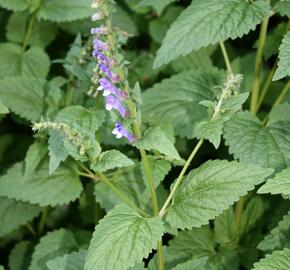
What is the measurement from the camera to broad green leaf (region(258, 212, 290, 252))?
8.61 ft

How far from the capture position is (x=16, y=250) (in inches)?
142

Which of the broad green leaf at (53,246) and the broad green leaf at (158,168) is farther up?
the broad green leaf at (158,168)

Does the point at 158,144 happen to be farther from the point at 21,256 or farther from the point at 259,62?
the point at 21,256

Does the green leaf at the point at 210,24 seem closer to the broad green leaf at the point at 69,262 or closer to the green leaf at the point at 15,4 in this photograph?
the broad green leaf at the point at 69,262

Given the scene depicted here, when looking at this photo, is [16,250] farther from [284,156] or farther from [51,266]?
[284,156]

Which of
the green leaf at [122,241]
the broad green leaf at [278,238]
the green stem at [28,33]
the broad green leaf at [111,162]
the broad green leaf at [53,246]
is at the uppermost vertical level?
the green stem at [28,33]

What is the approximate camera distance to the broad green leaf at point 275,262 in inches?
85.4

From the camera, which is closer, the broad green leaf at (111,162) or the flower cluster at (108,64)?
the flower cluster at (108,64)

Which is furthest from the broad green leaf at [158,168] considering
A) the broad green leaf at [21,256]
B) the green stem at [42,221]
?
the broad green leaf at [21,256]

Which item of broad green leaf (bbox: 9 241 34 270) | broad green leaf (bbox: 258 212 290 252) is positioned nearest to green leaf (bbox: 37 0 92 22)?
broad green leaf (bbox: 9 241 34 270)

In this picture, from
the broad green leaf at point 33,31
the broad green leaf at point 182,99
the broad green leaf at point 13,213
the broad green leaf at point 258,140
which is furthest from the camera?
the broad green leaf at point 33,31

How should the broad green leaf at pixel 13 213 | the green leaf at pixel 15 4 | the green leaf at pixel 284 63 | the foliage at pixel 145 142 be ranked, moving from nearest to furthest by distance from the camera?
the foliage at pixel 145 142, the green leaf at pixel 284 63, the broad green leaf at pixel 13 213, the green leaf at pixel 15 4

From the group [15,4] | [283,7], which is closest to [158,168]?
[283,7]

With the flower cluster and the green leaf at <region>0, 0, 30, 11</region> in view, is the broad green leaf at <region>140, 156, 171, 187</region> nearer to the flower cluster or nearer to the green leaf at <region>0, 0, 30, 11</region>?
the flower cluster
